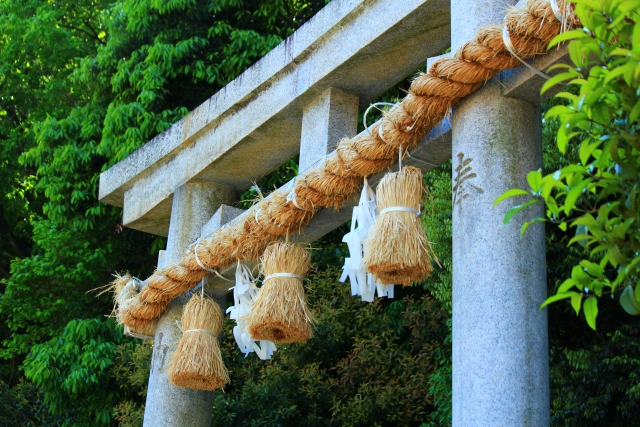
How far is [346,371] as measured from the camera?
611cm

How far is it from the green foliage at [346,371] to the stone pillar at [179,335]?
68.1 inches

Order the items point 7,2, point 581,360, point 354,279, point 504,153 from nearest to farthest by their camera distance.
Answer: point 504,153
point 354,279
point 581,360
point 7,2

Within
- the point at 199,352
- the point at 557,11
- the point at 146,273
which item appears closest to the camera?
the point at 557,11

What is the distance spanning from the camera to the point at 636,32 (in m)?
1.39

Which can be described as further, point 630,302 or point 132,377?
point 132,377

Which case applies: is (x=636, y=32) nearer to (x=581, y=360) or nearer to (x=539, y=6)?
(x=539, y=6)

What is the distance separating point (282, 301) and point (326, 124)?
72cm

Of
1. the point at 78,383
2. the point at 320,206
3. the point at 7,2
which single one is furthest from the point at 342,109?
the point at 7,2

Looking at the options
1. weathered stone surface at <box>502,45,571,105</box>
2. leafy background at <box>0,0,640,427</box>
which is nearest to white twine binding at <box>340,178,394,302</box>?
weathered stone surface at <box>502,45,571,105</box>

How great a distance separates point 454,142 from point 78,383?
529cm

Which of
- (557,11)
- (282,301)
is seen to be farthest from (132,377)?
(557,11)

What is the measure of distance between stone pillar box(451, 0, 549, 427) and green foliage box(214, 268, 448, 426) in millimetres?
3350

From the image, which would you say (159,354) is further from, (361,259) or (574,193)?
(574,193)

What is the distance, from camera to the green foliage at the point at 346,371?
231 inches
